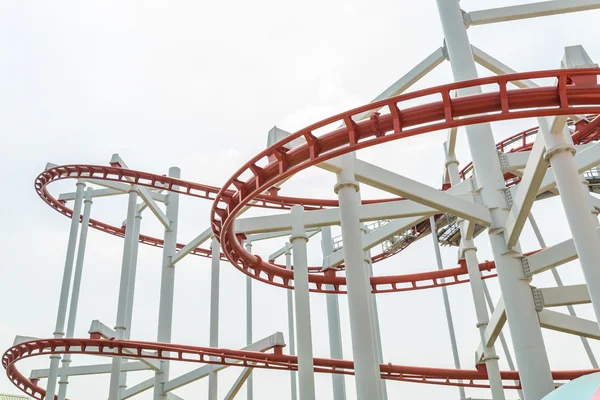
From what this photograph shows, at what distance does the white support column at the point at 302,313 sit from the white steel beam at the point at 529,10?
4.42m

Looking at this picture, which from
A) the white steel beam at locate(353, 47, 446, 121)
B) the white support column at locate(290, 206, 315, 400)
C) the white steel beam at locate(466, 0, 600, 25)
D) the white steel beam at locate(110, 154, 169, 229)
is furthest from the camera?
the white steel beam at locate(110, 154, 169, 229)

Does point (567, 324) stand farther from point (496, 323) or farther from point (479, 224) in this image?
point (479, 224)

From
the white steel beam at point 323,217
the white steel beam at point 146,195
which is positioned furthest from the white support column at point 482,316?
the white steel beam at point 146,195

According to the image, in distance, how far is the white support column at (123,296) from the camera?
11.7 m

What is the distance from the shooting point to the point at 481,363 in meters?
10.0

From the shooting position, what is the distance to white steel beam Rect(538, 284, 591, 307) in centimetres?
698

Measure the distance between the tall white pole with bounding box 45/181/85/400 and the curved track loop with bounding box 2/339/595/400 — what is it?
19.6 inches

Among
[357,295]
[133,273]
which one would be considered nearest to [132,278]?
[133,273]

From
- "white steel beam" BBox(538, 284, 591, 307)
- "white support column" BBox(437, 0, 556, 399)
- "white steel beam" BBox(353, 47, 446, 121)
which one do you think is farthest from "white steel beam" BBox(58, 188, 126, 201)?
"white steel beam" BBox(538, 284, 591, 307)

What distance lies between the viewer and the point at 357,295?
671cm

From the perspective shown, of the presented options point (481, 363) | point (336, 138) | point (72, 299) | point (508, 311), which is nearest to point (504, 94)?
point (336, 138)

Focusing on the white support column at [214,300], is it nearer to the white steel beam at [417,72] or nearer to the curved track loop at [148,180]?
the curved track loop at [148,180]

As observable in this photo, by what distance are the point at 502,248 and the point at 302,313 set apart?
339 centimetres

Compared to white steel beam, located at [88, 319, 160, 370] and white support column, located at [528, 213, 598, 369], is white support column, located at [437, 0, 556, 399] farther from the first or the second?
Answer: white steel beam, located at [88, 319, 160, 370]
